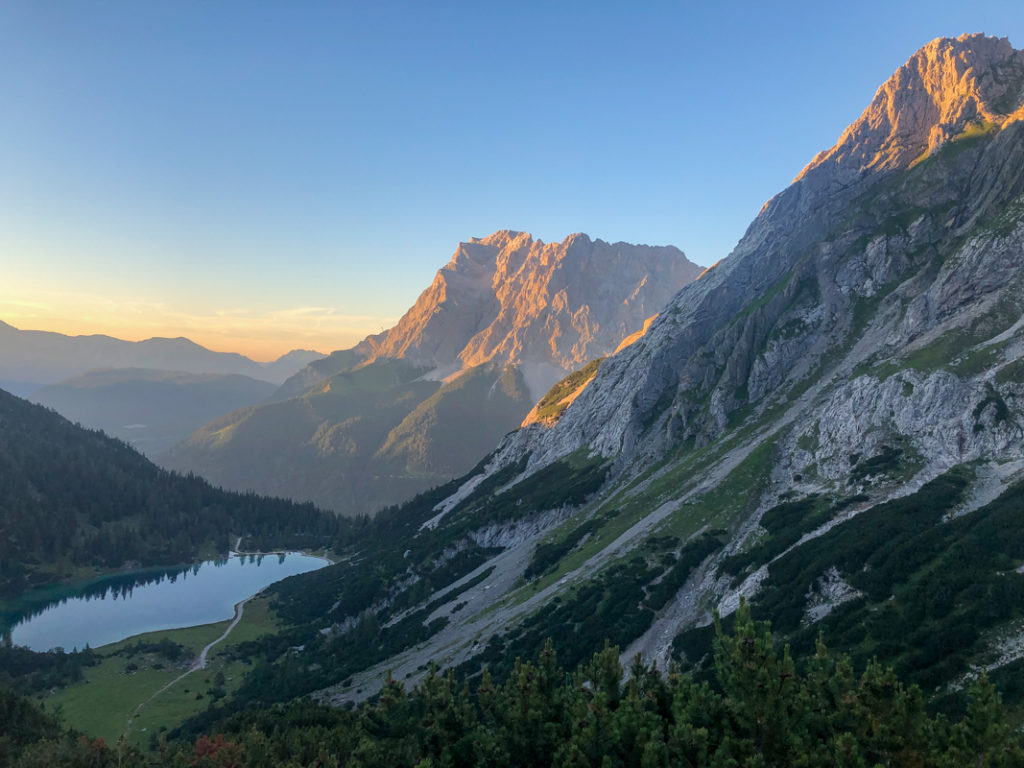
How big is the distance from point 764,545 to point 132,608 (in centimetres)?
16573

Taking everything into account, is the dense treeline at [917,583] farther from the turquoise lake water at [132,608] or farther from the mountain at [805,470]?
the turquoise lake water at [132,608]

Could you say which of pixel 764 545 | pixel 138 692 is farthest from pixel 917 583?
pixel 138 692

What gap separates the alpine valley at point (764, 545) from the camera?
90.0ft

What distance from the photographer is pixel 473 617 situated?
99.4 meters

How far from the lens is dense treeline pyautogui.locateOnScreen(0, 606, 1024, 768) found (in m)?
22.6

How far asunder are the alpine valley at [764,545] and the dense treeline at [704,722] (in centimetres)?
→ 15

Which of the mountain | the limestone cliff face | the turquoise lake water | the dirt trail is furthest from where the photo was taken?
the turquoise lake water

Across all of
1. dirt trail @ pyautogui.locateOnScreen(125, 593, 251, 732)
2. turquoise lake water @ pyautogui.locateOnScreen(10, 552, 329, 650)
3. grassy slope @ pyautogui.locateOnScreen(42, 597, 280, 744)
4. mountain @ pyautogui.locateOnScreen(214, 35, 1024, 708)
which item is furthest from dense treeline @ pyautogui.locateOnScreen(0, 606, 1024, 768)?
turquoise lake water @ pyautogui.locateOnScreen(10, 552, 329, 650)

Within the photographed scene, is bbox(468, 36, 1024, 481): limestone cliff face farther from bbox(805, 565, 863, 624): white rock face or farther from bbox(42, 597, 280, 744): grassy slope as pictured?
bbox(42, 597, 280, 744): grassy slope

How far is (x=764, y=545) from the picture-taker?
7481 cm

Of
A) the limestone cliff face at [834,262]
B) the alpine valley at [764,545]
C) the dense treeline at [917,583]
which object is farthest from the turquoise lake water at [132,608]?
the dense treeline at [917,583]

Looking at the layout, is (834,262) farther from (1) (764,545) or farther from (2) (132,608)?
(2) (132,608)

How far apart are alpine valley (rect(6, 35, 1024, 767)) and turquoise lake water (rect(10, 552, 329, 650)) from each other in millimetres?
20463

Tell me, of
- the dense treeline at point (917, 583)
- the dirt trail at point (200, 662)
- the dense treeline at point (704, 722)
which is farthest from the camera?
the dirt trail at point (200, 662)
